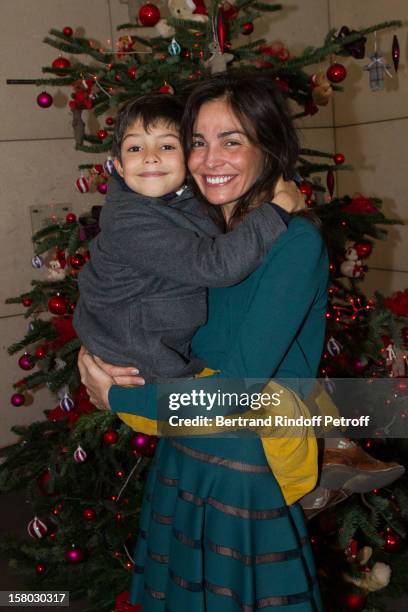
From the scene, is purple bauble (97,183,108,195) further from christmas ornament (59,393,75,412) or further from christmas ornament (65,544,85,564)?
christmas ornament (65,544,85,564)

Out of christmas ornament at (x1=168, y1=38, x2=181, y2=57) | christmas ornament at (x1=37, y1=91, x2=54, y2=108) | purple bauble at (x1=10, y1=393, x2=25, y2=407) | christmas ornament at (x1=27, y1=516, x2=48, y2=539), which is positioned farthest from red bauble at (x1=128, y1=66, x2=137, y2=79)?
christmas ornament at (x1=27, y1=516, x2=48, y2=539)

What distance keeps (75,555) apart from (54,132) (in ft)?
7.24

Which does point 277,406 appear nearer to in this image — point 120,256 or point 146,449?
point 120,256

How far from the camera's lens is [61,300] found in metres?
2.25

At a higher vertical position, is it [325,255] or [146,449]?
[325,255]

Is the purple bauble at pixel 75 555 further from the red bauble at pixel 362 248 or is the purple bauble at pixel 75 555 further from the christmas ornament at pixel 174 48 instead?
the christmas ornament at pixel 174 48

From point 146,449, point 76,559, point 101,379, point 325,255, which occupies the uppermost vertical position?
point 325,255

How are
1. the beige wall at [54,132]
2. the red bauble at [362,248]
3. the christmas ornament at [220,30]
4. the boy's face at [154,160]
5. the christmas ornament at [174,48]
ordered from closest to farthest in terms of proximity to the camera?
the boy's face at [154,160], the christmas ornament at [220,30], the christmas ornament at [174,48], the red bauble at [362,248], the beige wall at [54,132]

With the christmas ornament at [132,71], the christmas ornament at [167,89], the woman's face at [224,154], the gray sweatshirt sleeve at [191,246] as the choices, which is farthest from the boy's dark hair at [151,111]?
the christmas ornament at [132,71]

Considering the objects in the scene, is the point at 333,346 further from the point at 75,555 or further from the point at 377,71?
the point at 75,555

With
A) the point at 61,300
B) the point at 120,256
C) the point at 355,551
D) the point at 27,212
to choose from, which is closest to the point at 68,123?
the point at 27,212

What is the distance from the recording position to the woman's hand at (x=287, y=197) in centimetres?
127

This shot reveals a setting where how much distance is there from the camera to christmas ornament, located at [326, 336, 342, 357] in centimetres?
212

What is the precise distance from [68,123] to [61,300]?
5.25 ft
